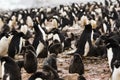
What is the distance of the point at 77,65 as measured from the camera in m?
9.65

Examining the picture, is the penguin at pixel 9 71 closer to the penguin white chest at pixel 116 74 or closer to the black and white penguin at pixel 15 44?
the penguin white chest at pixel 116 74

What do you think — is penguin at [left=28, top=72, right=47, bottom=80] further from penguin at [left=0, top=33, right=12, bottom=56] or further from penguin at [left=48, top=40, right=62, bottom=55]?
penguin at [left=0, top=33, right=12, bottom=56]

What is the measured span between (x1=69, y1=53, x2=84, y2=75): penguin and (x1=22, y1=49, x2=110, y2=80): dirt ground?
0.23 metres

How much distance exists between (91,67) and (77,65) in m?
1.44

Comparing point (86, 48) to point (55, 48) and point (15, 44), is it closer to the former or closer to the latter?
point (55, 48)

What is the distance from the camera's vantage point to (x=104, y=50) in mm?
12000

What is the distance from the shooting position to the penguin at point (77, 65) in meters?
9.55

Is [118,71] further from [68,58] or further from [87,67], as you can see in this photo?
[68,58]

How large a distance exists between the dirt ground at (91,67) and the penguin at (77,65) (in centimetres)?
23

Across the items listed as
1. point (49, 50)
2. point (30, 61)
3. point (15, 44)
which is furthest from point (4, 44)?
point (30, 61)

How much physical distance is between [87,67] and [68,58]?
158 centimetres

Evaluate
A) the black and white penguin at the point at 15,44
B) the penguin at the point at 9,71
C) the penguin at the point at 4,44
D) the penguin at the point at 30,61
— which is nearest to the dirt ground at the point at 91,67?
the penguin at the point at 30,61

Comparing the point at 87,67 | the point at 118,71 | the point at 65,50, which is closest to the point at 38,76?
the point at 118,71

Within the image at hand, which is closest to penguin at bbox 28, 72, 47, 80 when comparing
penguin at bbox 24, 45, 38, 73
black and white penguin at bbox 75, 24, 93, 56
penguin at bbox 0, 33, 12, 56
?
penguin at bbox 24, 45, 38, 73
